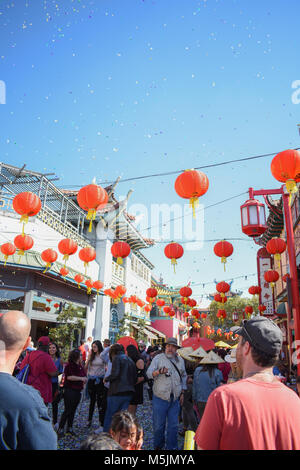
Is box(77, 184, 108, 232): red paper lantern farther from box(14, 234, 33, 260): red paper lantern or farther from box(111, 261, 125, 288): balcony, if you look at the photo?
box(111, 261, 125, 288): balcony

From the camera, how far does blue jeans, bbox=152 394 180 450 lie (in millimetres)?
5297

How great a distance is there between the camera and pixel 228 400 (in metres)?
1.63

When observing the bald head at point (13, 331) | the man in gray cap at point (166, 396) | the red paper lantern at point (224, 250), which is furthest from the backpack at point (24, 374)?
the red paper lantern at point (224, 250)

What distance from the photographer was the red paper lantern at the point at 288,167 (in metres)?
5.61

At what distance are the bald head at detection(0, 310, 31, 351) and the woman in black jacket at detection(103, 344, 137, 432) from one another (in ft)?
13.5

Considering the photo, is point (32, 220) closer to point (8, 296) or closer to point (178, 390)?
point (8, 296)

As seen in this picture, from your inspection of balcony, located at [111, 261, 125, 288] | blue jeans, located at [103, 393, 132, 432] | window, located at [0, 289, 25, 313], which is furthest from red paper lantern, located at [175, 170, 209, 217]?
balcony, located at [111, 261, 125, 288]

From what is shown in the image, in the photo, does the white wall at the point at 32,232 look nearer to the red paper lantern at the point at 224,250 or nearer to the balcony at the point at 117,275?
the balcony at the point at 117,275

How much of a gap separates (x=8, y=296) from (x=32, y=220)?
3.46 m

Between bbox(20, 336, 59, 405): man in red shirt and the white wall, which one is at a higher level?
the white wall

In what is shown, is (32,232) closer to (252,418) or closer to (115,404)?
(115,404)

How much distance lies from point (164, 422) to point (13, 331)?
4.45 m

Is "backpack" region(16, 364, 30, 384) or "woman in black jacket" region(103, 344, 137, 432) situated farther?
"woman in black jacket" region(103, 344, 137, 432)

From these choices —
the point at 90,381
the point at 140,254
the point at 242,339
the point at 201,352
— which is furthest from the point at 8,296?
the point at 140,254
